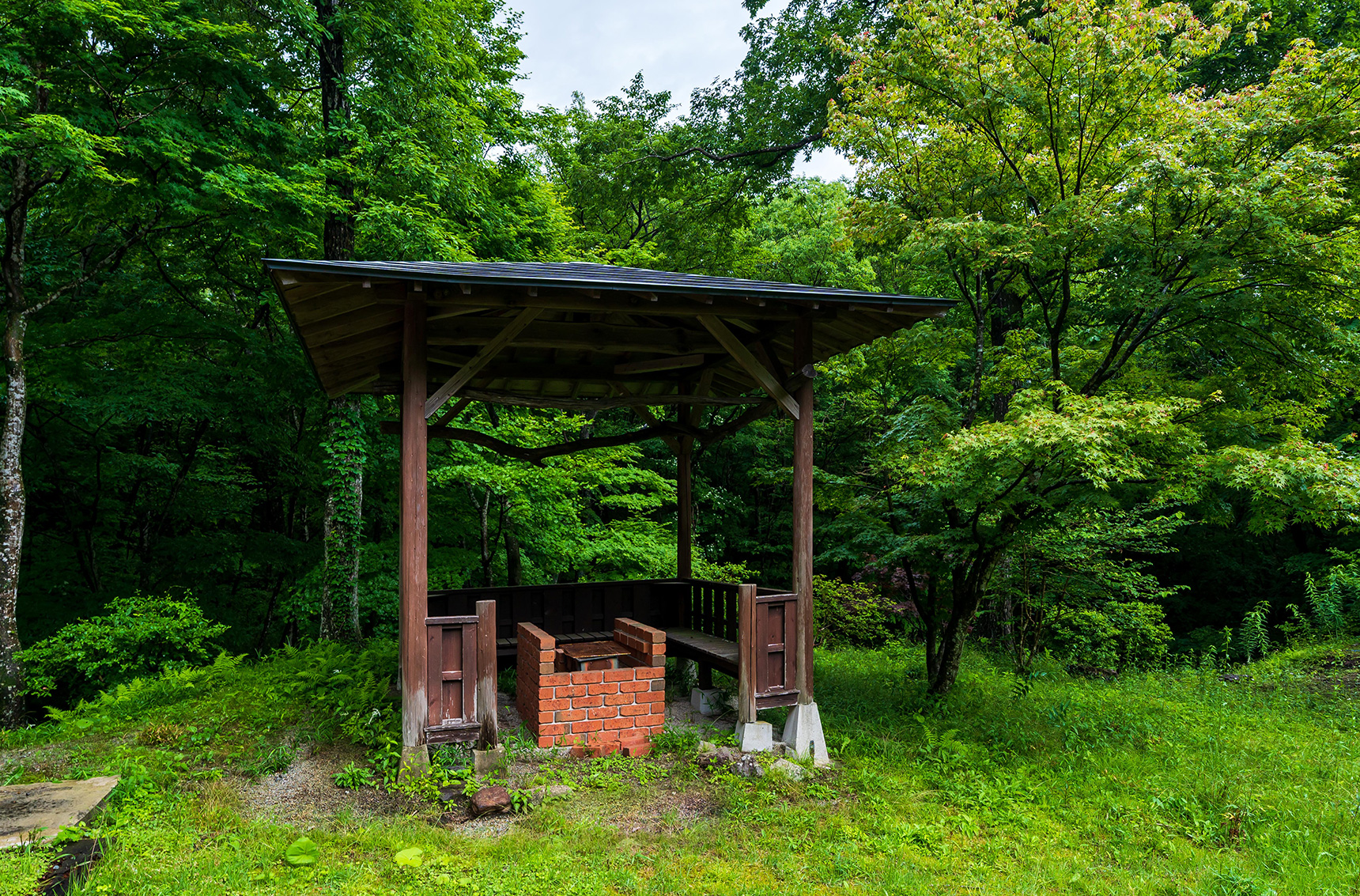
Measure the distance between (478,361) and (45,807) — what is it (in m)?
3.36

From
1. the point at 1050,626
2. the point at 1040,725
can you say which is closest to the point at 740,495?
the point at 1050,626

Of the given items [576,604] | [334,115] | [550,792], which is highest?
[334,115]

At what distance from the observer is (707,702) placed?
667 centimetres

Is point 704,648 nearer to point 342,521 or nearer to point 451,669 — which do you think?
point 451,669

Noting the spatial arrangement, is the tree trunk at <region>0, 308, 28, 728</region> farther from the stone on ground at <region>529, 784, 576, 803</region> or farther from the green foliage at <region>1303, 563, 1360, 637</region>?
the green foliage at <region>1303, 563, 1360, 637</region>

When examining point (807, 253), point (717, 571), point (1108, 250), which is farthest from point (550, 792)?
point (807, 253)

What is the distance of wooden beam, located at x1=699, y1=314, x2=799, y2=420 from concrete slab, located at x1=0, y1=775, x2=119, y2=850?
454 cm

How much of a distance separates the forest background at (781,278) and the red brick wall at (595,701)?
2.56 metres

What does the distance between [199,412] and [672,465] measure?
7904 mm

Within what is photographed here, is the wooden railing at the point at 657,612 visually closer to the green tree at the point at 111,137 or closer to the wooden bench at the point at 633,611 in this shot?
the wooden bench at the point at 633,611

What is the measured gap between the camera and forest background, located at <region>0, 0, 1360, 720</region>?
5.73m

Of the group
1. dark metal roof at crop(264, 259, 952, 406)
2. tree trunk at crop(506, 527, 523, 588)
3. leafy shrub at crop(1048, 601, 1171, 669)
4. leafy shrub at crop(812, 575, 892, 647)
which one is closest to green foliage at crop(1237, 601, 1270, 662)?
leafy shrub at crop(1048, 601, 1171, 669)

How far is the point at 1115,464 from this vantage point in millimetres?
5398

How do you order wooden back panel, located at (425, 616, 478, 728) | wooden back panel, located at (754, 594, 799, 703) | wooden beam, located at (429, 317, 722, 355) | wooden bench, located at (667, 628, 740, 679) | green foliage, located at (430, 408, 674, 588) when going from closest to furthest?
1. wooden back panel, located at (425, 616, 478, 728)
2. wooden back panel, located at (754, 594, 799, 703)
3. wooden bench, located at (667, 628, 740, 679)
4. wooden beam, located at (429, 317, 722, 355)
5. green foliage, located at (430, 408, 674, 588)
